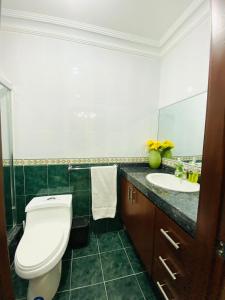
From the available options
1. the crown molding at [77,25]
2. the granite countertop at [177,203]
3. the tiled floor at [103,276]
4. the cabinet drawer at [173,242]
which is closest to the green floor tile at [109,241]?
the tiled floor at [103,276]

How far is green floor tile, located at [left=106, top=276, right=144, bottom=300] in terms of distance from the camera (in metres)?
1.09

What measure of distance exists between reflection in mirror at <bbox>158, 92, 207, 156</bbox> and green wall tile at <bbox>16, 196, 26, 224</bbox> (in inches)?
71.8

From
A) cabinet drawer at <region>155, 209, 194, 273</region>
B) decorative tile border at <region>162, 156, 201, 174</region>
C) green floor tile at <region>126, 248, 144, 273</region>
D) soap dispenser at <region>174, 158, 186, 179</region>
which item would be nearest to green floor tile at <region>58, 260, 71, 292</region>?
green floor tile at <region>126, 248, 144, 273</region>

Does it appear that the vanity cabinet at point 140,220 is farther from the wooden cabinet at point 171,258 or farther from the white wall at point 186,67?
the white wall at point 186,67

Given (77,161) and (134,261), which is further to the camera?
(77,161)

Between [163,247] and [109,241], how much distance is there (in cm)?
97

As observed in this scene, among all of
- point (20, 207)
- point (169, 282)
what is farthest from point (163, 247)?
point (20, 207)

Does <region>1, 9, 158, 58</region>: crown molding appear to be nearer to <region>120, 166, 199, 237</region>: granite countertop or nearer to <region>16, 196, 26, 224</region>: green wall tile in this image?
<region>120, 166, 199, 237</region>: granite countertop

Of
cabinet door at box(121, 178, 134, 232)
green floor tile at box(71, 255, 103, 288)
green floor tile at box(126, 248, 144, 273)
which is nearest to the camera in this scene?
green floor tile at box(71, 255, 103, 288)

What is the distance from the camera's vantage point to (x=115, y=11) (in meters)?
1.32

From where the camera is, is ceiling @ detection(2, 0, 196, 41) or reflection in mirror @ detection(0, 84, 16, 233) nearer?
ceiling @ detection(2, 0, 196, 41)

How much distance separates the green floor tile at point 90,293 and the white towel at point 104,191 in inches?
24.3

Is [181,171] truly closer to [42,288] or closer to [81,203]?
[81,203]

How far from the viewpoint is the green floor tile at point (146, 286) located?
1.10 m
